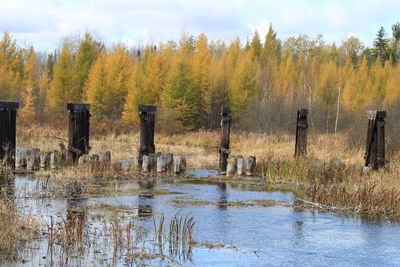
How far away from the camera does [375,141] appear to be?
17.0 metres

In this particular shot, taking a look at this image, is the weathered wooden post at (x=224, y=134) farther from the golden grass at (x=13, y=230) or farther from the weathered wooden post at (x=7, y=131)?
the golden grass at (x=13, y=230)

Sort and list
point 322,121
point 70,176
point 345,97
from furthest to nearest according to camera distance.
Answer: point 345,97
point 322,121
point 70,176

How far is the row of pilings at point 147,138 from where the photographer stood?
16.9 m

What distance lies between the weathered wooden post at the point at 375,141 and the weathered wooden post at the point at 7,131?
32.9 feet

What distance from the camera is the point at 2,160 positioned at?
1717cm

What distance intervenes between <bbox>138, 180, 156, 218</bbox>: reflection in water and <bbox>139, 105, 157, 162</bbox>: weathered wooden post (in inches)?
85.0

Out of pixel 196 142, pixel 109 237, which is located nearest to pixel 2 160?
pixel 109 237

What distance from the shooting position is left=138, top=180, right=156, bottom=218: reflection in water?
11.7 metres

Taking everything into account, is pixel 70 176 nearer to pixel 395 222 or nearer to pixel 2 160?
pixel 2 160

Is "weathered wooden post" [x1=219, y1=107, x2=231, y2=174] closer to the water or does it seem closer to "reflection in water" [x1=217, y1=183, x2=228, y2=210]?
"reflection in water" [x1=217, y1=183, x2=228, y2=210]

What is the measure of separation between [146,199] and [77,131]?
546 cm

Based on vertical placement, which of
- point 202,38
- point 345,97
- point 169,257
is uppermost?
point 202,38

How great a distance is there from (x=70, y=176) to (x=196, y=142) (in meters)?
19.4

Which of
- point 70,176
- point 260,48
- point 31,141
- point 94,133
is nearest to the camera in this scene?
point 70,176
